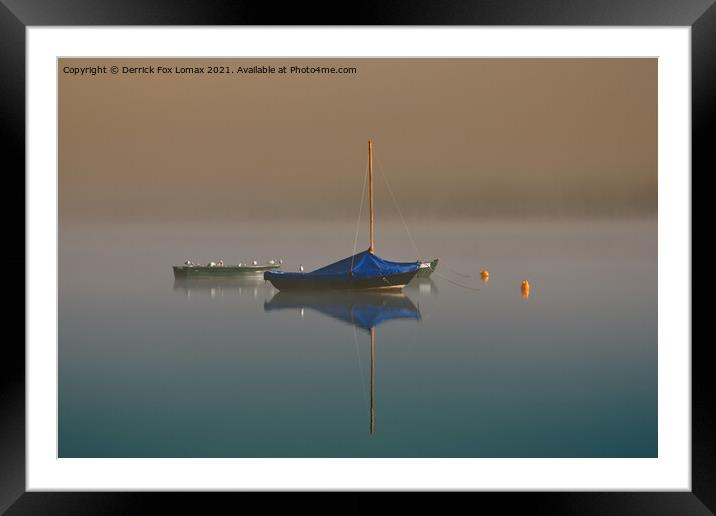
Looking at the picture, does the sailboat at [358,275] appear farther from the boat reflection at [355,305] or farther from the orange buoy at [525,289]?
the orange buoy at [525,289]

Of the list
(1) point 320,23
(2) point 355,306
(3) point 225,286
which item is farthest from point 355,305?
(1) point 320,23

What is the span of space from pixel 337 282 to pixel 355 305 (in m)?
0.74

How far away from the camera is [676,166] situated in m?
3.42

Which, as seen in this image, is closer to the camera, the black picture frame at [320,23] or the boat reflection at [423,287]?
the black picture frame at [320,23]

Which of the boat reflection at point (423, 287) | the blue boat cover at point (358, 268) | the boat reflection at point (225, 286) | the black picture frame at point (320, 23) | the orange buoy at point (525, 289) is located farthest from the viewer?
the boat reflection at point (225, 286)

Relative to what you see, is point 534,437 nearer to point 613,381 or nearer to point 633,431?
point 633,431

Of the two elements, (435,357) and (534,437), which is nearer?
(534,437)

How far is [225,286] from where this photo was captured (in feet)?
52.3

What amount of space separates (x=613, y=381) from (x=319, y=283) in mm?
6002

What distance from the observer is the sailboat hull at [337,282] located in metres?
12.0

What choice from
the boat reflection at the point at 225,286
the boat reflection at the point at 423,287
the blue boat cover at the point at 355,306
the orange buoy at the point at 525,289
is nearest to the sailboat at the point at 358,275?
the blue boat cover at the point at 355,306

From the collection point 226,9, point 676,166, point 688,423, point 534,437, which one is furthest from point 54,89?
point 534,437

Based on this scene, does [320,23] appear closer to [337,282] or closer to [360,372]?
[360,372]

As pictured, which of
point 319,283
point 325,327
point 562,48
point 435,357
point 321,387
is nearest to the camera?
point 562,48
